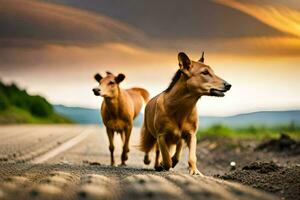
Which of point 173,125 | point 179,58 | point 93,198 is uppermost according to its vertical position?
point 179,58

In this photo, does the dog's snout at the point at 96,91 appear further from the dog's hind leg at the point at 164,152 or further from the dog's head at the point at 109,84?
the dog's hind leg at the point at 164,152

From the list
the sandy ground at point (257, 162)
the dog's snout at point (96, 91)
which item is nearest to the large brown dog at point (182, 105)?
the sandy ground at point (257, 162)

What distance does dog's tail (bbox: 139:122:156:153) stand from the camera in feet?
52.9

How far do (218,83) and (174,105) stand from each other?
3.03 feet

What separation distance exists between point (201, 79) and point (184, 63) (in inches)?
16.6

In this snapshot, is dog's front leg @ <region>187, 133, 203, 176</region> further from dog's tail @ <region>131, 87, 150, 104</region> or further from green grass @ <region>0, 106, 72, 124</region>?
green grass @ <region>0, 106, 72, 124</region>

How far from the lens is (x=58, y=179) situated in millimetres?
9328

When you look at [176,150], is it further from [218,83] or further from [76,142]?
[76,142]

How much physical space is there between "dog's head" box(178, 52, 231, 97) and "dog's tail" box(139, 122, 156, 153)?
8.60 ft

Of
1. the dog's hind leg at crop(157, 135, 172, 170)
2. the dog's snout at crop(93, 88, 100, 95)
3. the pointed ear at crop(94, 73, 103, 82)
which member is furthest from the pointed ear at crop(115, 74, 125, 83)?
the dog's hind leg at crop(157, 135, 172, 170)

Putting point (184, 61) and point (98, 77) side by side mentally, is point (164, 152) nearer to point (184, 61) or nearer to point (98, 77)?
point (184, 61)

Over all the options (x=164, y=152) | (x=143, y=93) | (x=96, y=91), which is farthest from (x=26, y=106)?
(x=164, y=152)

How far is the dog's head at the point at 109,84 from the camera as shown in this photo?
17906mm

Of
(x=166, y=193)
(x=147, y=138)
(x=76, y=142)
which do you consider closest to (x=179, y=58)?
(x=147, y=138)
